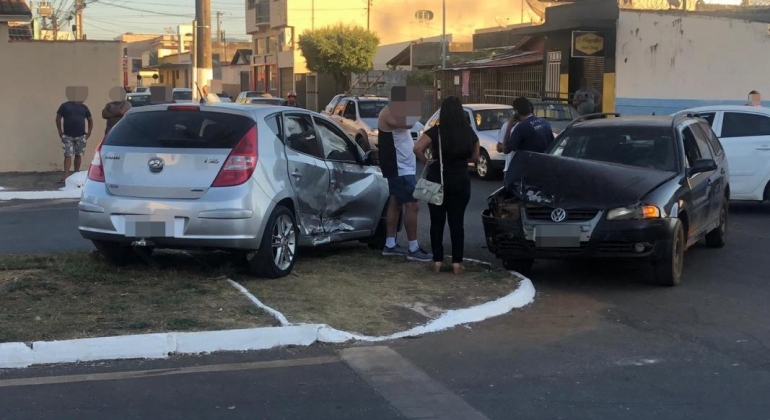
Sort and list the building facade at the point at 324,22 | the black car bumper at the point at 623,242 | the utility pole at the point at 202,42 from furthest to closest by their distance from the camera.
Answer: the building facade at the point at 324,22 → the utility pole at the point at 202,42 → the black car bumper at the point at 623,242

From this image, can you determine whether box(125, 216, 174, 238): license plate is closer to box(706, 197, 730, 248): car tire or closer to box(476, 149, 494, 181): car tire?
box(706, 197, 730, 248): car tire

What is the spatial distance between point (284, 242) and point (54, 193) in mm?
9145

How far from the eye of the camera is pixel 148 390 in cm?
539

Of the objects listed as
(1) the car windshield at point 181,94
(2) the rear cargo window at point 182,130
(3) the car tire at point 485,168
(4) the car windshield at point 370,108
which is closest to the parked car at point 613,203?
(2) the rear cargo window at point 182,130

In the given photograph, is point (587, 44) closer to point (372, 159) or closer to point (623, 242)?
point (372, 159)

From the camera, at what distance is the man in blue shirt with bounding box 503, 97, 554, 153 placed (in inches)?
415

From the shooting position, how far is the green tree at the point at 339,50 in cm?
4953

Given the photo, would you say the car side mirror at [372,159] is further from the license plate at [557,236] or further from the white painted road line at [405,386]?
the white painted road line at [405,386]

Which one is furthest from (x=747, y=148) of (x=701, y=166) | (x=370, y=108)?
(x=370, y=108)

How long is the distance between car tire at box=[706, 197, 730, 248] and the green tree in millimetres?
40306

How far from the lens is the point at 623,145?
30.8 ft

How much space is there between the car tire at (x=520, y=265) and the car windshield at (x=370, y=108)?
1480cm

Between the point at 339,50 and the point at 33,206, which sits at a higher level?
the point at 339,50

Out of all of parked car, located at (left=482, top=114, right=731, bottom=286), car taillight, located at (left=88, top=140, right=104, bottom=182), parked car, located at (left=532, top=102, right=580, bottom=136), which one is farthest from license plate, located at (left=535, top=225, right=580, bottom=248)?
parked car, located at (left=532, top=102, right=580, bottom=136)
